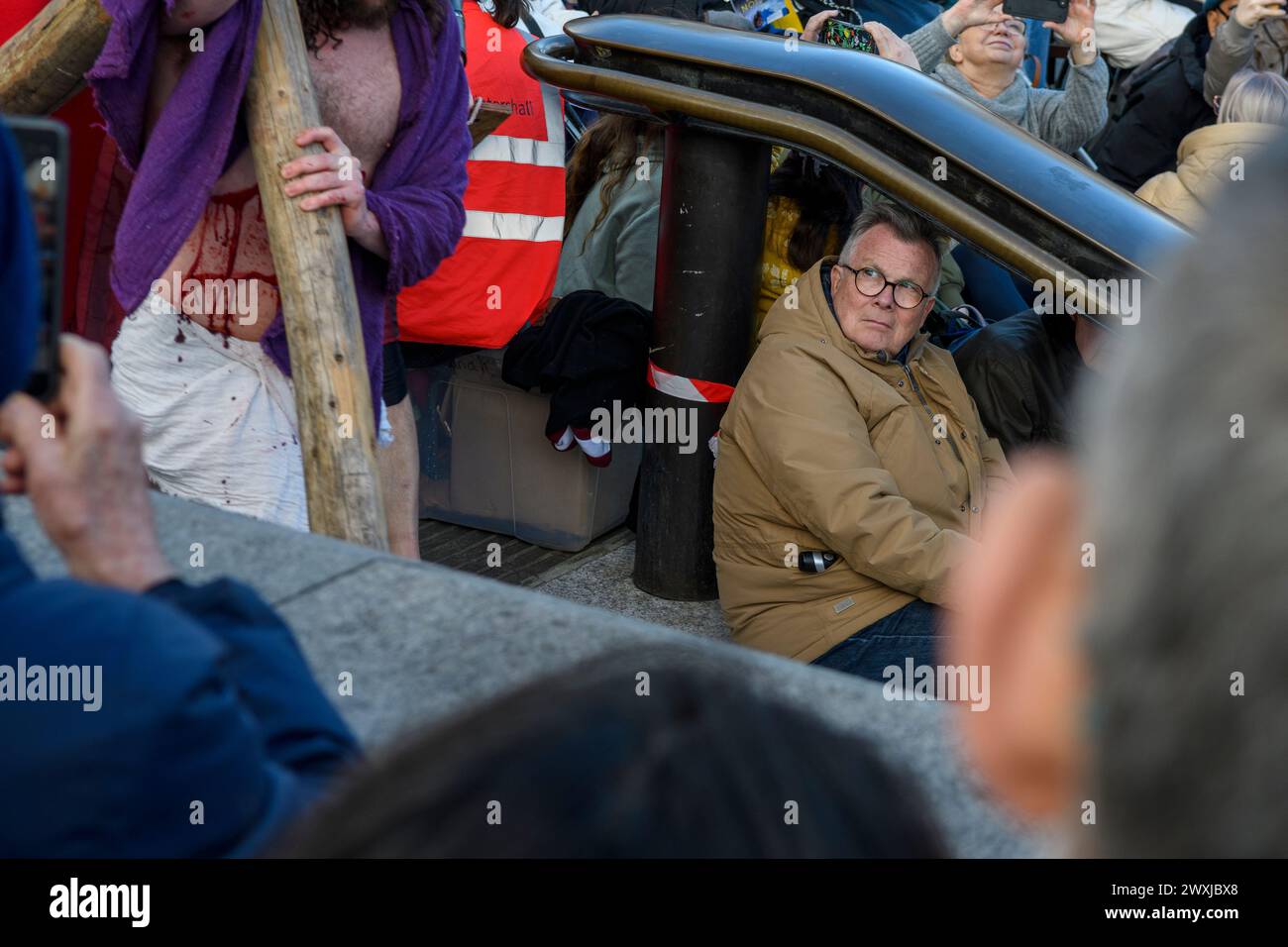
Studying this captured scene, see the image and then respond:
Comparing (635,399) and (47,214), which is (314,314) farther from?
(635,399)

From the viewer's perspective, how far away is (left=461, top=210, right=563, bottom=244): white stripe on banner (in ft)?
14.1

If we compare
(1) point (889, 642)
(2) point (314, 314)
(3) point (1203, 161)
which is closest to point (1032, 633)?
(2) point (314, 314)

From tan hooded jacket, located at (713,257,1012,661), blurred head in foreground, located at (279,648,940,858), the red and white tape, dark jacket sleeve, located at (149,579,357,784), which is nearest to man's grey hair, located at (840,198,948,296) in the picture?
tan hooded jacket, located at (713,257,1012,661)

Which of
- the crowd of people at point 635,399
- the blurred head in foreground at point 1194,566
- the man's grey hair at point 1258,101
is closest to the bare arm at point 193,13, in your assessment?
the crowd of people at point 635,399

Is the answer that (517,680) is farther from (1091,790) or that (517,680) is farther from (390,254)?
(390,254)

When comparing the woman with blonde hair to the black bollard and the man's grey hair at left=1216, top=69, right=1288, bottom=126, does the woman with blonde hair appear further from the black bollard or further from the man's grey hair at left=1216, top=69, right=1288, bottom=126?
the black bollard

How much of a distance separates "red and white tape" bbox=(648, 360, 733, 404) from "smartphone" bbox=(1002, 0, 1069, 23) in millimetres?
2449

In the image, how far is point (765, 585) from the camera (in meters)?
3.32

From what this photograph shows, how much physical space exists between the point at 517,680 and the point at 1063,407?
2.53 m

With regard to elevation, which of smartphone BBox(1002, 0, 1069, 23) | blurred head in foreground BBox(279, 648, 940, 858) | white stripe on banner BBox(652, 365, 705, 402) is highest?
smartphone BBox(1002, 0, 1069, 23)

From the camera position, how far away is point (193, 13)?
2383 mm

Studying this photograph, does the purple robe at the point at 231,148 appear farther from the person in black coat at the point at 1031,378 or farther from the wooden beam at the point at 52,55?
the person in black coat at the point at 1031,378

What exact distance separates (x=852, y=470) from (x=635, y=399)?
110cm
